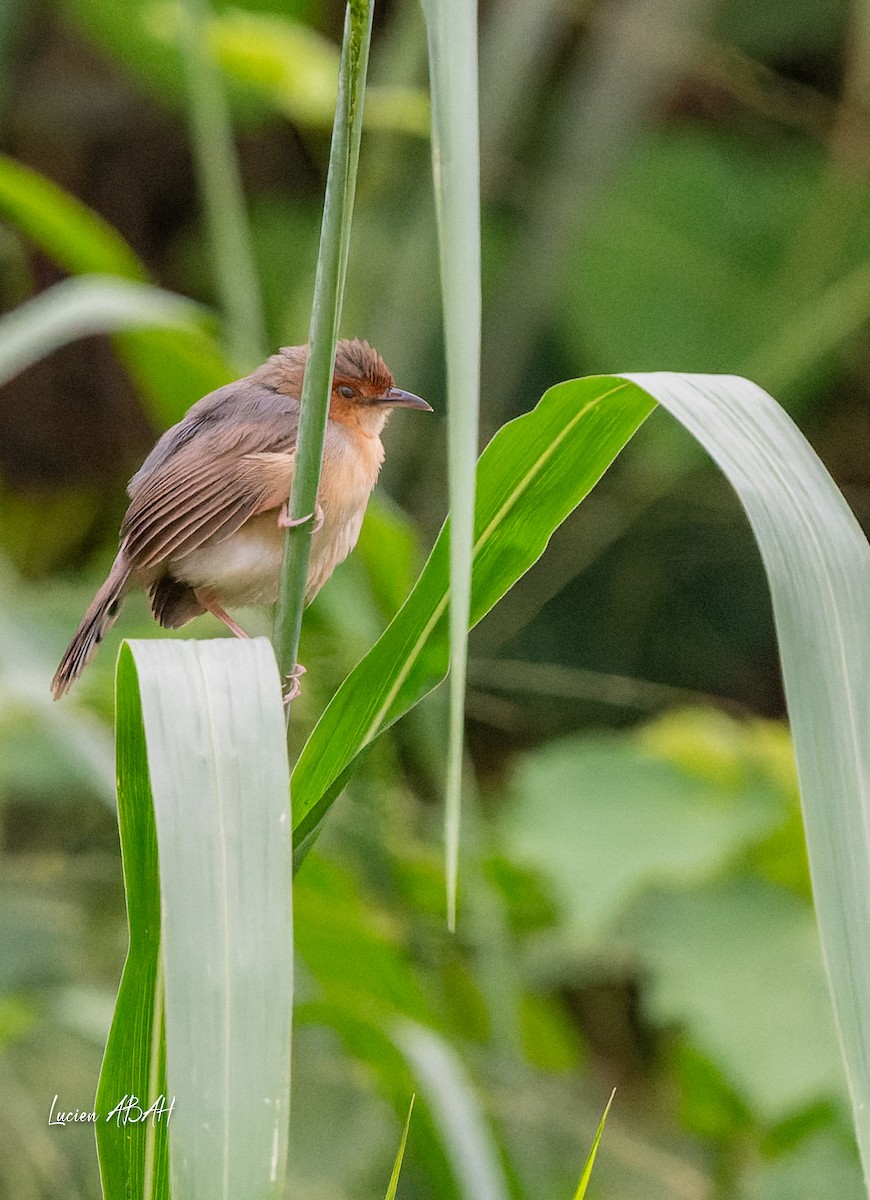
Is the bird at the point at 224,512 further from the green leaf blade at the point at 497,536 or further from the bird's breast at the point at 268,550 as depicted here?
the green leaf blade at the point at 497,536

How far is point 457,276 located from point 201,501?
1002 mm

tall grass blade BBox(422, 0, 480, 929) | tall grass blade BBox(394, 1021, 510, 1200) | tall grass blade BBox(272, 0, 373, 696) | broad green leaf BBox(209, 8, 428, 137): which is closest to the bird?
tall grass blade BBox(272, 0, 373, 696)

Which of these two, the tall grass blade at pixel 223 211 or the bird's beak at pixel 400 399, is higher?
the tall grass blade at pixel 223 211

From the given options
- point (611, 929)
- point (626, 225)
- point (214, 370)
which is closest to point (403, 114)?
point (214, 370)

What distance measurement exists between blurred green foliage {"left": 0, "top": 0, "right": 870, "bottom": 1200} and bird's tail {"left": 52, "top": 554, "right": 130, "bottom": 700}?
0.24 m

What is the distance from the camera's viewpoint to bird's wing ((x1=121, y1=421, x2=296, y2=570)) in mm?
1794

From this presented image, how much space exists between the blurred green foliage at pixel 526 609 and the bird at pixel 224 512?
215 mm

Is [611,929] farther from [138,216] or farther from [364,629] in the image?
[138,216]

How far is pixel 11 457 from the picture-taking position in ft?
16.6

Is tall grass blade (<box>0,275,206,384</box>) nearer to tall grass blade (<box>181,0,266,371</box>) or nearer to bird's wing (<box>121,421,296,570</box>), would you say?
bird's wing (<box>121,421,296,570</box>)

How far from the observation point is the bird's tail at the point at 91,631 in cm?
164

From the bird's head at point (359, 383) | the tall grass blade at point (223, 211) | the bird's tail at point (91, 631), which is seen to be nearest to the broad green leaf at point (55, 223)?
the tall grass blade at point (223, 211)

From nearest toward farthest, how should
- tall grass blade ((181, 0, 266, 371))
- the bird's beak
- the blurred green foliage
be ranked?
the bird's beak → tall grass blade ((181, 0, 266, 371)) → the blurred green foliage

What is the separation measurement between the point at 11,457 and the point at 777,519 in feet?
14.8
